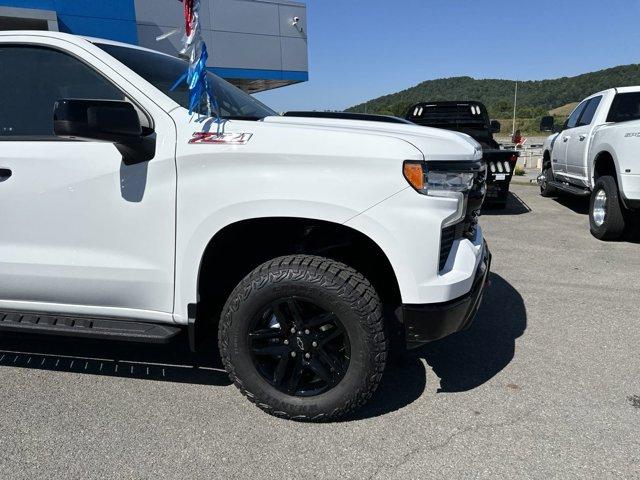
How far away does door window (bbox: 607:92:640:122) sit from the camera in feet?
22.5

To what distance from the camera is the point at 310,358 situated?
2.51 m

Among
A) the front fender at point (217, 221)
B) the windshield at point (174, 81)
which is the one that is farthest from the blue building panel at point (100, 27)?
the front fender at point (217, 221)

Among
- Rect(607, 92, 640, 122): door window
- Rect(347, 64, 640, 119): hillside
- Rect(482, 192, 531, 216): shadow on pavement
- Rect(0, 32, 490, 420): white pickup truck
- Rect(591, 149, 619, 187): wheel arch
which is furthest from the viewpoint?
Rect(347, 64, 640, 119): hillside

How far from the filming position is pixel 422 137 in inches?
93.4

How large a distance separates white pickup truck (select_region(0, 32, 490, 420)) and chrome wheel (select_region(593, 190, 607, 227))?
4579mm

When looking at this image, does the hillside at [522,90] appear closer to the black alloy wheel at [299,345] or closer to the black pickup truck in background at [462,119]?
the black pickup truck in background at [462,119]

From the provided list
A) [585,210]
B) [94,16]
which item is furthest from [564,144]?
[94,16]

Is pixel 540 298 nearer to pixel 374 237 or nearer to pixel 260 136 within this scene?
pixel 374 237

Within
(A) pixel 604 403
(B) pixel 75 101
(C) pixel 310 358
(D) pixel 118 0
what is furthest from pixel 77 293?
(D) pixel 118 0

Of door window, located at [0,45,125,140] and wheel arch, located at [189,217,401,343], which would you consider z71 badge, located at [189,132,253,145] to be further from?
door window, located at [0,45,125,140]

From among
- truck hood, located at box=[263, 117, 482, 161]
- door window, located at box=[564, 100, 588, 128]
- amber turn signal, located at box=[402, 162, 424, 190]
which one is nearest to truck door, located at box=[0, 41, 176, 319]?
truck hood, located at box=[263, 117, 482, 161]

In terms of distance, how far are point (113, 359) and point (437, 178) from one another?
7.82 ft

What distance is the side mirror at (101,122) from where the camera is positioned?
2170 millimetres

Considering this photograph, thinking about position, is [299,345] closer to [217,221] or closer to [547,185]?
[217,221]
